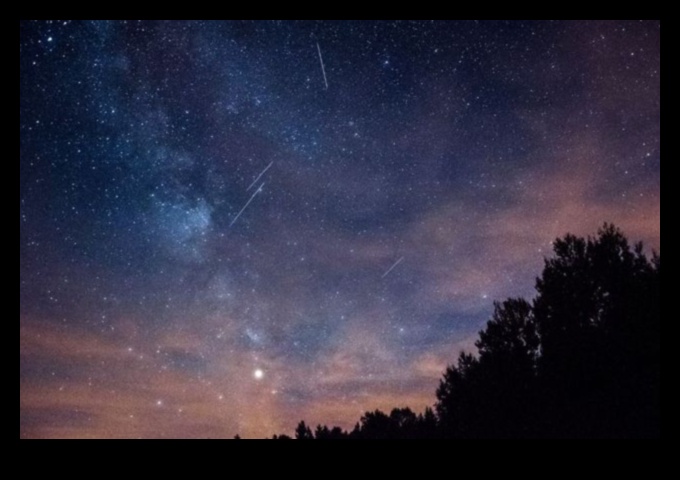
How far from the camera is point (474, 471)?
8.74ft

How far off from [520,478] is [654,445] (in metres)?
0.90

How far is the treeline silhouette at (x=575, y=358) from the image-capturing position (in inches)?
470

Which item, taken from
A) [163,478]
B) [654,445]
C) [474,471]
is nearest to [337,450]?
[474,471]

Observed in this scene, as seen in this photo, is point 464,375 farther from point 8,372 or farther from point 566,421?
point 8,372

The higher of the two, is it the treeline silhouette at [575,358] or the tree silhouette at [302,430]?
the treeline silhouette at [575,358]

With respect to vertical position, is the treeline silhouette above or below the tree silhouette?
above

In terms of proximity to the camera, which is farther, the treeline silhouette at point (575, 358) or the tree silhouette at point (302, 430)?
the tree silhouette at point (302, 430)

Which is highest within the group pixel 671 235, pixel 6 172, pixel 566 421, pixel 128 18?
pixel 128 18

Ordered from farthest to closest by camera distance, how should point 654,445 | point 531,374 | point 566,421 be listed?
1. point 531,374
2. point 566,421
3. point 654,445

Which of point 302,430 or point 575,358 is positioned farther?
point 302,430

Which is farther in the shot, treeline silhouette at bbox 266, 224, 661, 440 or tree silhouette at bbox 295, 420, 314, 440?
tree silhouette at bbox 295, 420, 314, 440

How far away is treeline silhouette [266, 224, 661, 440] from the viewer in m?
11.9

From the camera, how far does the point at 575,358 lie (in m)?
13.3

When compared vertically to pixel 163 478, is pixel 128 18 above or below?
above
